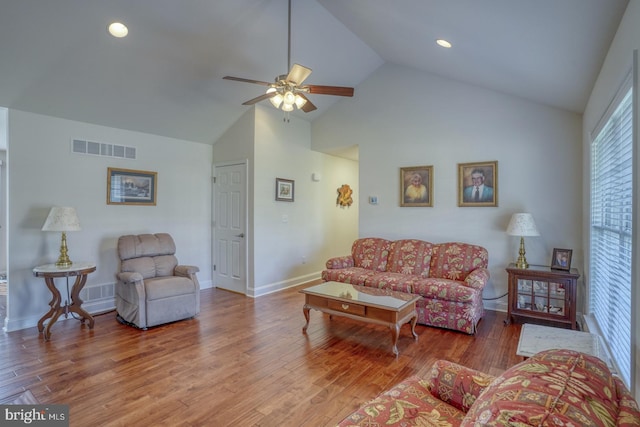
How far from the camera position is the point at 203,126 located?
5.18 meters

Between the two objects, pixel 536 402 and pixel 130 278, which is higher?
pixel 536 402

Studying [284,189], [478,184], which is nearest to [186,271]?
[284,189]

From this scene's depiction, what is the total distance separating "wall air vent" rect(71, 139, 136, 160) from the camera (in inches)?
165

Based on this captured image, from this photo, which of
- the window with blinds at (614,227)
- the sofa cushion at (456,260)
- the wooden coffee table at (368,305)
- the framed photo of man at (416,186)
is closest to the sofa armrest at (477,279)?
the sofa cushion at (456,260)

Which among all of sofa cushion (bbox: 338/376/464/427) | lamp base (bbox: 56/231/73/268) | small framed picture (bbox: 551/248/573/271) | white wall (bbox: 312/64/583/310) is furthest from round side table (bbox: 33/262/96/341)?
small framed picture (bbox: 551/248/573/271)

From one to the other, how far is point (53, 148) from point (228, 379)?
11.5 ft

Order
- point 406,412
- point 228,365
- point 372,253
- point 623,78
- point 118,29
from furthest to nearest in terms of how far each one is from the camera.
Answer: point 372,253 < point 118,29 < point 228,365 < point 623,78 < point 406,412

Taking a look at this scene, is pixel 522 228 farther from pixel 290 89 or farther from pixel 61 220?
pixel 61 220

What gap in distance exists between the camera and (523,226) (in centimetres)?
380

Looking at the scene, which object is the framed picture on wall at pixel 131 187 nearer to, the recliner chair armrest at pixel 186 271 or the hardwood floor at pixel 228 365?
the recliner chair armrest at pixel 186 271

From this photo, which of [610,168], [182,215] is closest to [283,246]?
[182,215]

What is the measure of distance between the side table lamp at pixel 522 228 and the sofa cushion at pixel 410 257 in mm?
1029
